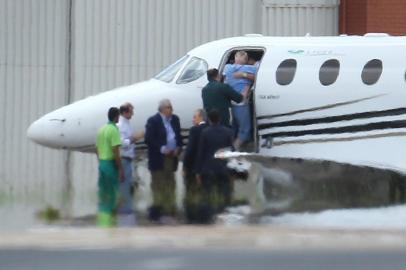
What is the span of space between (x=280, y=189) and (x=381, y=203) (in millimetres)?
1343

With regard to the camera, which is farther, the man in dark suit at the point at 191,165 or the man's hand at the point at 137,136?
the man's hand at the point at 137,136

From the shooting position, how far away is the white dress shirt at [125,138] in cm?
2177

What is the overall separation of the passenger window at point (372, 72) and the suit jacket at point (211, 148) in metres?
2.60

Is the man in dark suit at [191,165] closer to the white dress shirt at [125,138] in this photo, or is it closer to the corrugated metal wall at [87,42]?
the white dress shirt at [125,138]

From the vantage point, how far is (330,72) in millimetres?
21938

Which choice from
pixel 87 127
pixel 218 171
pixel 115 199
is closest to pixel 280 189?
pixel 218 171

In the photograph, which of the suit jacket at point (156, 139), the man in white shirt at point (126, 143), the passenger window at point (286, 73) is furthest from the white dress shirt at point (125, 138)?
the passenger window at point (286, 73)

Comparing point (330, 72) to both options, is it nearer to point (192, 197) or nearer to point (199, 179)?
point (199, 179)

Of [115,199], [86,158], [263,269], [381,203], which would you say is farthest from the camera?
[86,158]

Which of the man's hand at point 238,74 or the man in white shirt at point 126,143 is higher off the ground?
Result: the man's hand at point 238,74

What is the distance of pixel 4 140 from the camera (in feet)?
93.0

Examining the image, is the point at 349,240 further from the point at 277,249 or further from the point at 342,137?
the point at 342,137

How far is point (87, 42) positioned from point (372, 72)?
7805mm

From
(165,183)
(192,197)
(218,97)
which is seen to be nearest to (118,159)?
(165,183)
